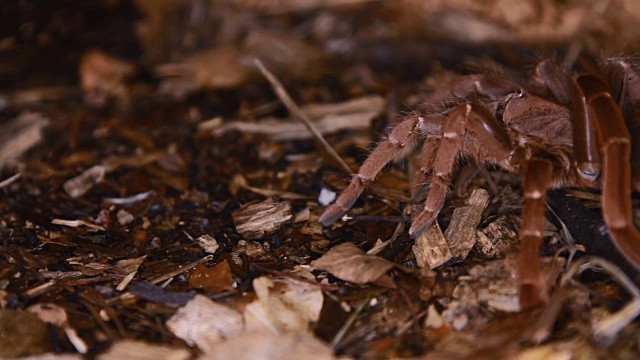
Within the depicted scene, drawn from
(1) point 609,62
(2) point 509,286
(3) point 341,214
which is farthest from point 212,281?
(1) point 609,62

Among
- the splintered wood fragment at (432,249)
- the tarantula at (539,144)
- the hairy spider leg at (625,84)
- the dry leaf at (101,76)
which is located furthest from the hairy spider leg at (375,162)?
the dry leaf at (101,76)

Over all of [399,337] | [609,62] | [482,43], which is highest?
[609,62]

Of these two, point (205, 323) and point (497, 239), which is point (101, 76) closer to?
point (205, 323)

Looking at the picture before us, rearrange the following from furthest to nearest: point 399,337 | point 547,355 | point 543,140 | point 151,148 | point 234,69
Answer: point 234,69 → point 151,148 → point 543,140 → point 399,337 → point 547,355

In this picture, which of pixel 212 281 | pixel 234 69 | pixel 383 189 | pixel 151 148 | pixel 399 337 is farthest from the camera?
pixel 234 69

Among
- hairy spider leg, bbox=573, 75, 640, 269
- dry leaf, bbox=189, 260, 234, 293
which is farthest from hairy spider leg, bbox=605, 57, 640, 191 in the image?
dry leaf, bbox=189, 260, 234, 293

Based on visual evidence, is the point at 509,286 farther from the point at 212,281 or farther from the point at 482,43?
the point at 482,43
